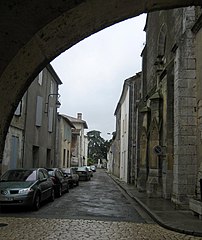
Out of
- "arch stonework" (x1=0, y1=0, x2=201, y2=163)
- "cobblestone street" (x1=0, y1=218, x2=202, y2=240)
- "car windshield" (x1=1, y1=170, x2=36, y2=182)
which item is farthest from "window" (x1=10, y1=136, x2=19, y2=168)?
"arch stonework" (x1=0, y1=0, x2=201, y2=163)

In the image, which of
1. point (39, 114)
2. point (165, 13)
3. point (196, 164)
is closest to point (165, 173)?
point (196, 164)

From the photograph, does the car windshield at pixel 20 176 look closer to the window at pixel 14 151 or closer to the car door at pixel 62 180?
the car door at pixel 62 180

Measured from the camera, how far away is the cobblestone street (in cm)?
793

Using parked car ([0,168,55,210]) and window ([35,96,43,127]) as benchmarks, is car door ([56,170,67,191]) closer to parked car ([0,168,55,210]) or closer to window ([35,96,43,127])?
parked car ([0,168,55,210])

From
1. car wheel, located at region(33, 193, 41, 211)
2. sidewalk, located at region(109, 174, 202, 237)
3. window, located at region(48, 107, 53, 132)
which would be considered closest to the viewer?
sidewalk, located at region(109, 174, 202, 237)

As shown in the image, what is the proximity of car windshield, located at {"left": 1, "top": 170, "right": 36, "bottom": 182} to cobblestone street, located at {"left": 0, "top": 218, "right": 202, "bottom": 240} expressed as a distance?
2.98m

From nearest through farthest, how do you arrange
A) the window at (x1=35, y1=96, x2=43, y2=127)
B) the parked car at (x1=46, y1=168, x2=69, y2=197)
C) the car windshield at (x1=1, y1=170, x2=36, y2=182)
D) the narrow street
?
the narrow street < the car windshield at (x1=1, y1=170, x2=36, y2=182) < the parked car at (x1=46, y1=168, x2=69, y2=197) < the window at (x1=35, y1=96, x2=43, y2=127)

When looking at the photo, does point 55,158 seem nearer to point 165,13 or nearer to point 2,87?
point 165,13

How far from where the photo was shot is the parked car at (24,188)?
11.8 meters

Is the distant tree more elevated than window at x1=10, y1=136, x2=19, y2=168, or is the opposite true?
the distant tree

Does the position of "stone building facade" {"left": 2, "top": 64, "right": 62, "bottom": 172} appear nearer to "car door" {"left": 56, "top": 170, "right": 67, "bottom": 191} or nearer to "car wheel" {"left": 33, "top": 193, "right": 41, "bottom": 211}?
"car door" {"left": 56, "top": 170, "right": 67, "bottom": 191}

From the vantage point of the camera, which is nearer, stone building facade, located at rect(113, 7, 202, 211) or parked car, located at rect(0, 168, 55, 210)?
parked car, located at rect(0, 168, 55, 210)

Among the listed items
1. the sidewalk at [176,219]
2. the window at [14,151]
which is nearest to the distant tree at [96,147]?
the window at [14,151]

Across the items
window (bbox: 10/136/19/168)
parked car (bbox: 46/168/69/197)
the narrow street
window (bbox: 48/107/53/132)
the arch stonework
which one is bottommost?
the narrow street
